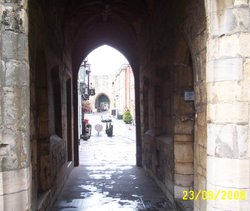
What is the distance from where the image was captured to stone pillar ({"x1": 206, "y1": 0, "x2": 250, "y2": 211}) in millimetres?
2836

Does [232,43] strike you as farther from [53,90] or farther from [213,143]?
[53,90]

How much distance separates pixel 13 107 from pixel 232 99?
6.28 feet

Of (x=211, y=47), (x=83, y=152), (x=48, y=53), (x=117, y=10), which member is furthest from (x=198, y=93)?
(x=83, y=152)

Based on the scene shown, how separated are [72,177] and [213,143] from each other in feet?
18.8

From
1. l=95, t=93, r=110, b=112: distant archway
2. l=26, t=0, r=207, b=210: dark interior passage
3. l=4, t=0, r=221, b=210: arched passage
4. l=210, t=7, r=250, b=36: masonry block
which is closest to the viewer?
l=210, t=7, r=250, b=36: masonry block

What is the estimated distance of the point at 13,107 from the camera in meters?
2.74

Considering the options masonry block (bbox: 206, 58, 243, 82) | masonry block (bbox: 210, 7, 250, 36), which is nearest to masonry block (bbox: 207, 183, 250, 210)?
masonry block (bbox: 206, 58, 243, 82)

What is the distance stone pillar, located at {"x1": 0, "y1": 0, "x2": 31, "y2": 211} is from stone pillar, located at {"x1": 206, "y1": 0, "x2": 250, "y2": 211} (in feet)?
5.70

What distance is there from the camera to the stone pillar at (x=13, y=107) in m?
2.72

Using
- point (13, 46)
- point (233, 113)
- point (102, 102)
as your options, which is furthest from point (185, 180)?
point (102, 102)

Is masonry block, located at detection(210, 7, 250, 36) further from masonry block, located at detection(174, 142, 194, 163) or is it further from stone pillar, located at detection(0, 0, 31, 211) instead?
masonry block, located at detection(174, 142, 194, 163)

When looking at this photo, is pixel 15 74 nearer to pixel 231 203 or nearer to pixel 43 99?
pixel 231 203

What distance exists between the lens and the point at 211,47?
2.99 metres

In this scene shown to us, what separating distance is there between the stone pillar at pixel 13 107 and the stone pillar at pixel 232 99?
1736mm
